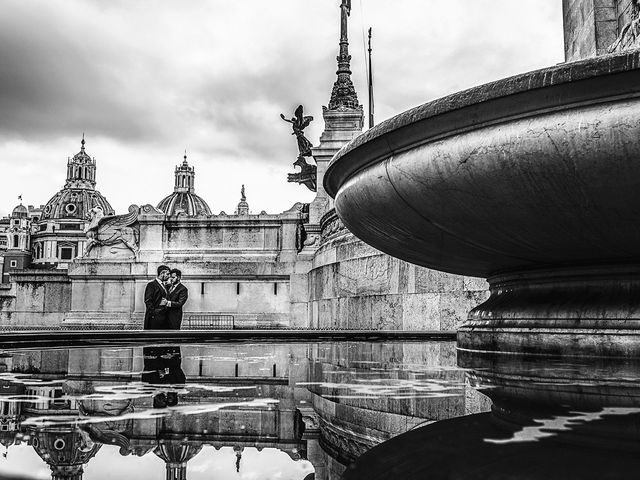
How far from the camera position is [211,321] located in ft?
61.9

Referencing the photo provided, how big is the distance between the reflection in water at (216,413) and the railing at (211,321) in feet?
48.6

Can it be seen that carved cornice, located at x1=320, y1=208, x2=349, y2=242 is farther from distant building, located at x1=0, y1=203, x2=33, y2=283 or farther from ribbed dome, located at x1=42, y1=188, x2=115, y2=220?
ribbed dome, located at x1=42, y1=188, x2=115, y2=220

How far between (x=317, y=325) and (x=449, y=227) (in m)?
12.1

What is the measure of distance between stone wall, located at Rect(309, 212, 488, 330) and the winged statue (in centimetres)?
775

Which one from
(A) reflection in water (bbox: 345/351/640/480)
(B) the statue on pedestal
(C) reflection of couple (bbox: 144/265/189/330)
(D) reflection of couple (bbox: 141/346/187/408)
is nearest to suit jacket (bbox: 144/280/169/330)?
(C) reflection of couple (bbox: 144/265/189/330)

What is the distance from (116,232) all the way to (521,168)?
62.0 ft

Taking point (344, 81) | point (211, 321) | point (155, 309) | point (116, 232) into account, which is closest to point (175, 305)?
point (155, 309)

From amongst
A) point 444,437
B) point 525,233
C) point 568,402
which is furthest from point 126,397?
point 525,233

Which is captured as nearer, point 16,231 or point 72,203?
point 16,231

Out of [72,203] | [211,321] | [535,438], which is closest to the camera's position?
[535,438]

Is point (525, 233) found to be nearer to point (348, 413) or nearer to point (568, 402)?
point (568, 402)

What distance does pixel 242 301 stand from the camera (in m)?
19.3

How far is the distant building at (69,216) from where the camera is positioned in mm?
120500

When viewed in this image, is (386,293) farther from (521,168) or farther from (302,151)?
(302,151)
